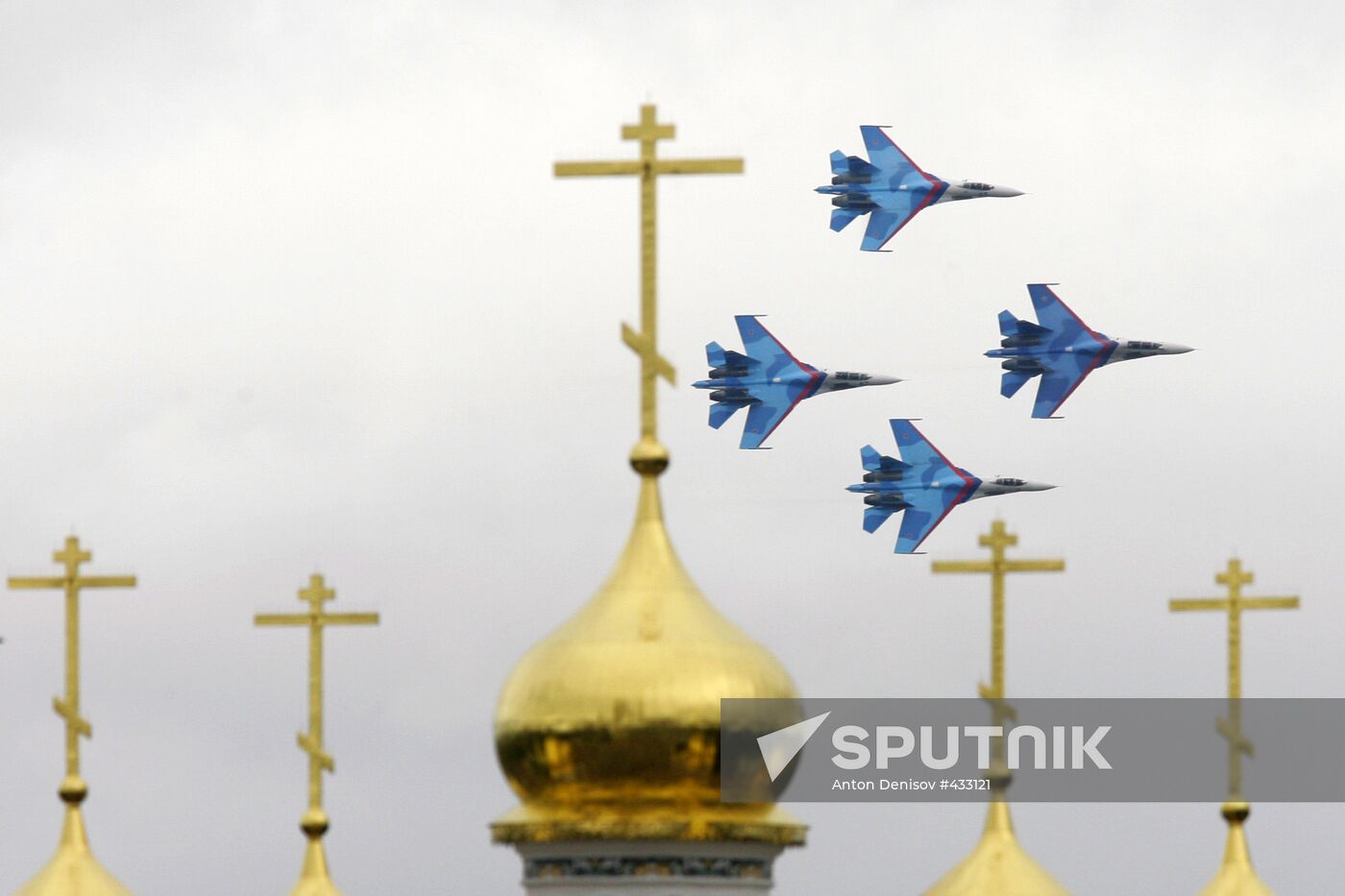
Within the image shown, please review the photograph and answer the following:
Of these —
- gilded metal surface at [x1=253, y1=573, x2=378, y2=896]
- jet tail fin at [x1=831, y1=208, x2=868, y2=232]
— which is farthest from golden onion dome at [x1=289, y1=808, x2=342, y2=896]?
jet tail fin at [x1=831, y1=208, x2=868, y2=232]

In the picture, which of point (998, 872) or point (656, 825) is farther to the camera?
point (998, 872)

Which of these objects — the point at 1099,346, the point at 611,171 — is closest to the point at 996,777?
the point at 1099,346

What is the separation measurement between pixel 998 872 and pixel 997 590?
357 centimetres

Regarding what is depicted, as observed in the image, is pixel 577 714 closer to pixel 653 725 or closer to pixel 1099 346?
pixel 653 725

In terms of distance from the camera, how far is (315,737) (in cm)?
6203

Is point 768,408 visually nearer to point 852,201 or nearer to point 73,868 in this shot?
point 852,201

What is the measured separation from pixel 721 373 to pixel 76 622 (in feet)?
27.4

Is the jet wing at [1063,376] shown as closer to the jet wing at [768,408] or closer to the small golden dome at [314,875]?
the jet wing at [768,408]

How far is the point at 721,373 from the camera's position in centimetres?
6250

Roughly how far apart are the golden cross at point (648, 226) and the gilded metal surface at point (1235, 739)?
8183 millimetres

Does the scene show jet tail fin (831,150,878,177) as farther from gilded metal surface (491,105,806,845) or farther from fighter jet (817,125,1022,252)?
gilded metal surface (491,105,806,845)

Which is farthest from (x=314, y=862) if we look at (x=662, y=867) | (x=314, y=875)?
(x=662, y=867)

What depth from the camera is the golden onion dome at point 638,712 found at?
189 ft

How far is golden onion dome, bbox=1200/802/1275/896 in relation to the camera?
214 feet
